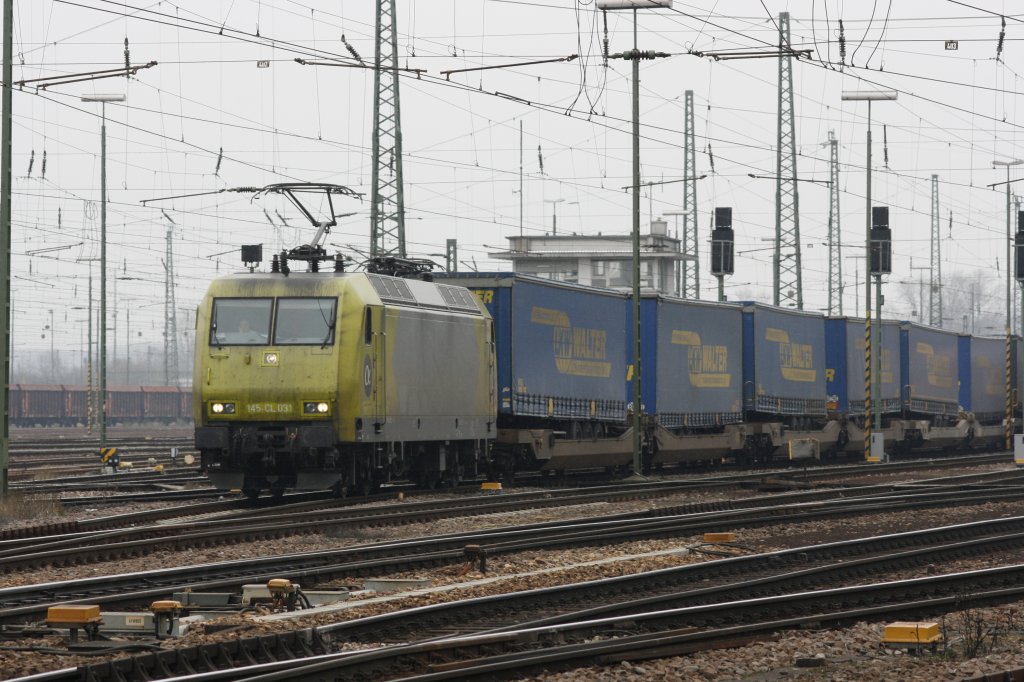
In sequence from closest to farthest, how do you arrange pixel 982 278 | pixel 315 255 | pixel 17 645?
1. pixel 17 645
2. pixel 315 255
3. pixel 982 278

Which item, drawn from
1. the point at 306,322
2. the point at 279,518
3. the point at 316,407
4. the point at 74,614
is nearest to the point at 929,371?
the point at 306,322

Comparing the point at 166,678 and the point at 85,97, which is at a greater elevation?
Answer: the point at 85,97

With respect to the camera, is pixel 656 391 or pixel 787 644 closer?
pixel 787 644

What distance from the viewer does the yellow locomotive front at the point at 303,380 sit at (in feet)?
70.3

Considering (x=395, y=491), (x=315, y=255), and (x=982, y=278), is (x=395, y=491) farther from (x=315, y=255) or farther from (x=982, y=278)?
(x=982, y=278)

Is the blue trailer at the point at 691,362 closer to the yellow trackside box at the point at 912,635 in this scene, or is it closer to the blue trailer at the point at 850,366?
the blue trailer at the point at 850,366

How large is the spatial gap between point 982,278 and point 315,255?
607 ft

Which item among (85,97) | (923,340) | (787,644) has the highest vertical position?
(85,97)

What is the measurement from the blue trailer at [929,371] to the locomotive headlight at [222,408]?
90.1ft

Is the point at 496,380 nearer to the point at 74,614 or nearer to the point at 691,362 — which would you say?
the point at 691,362

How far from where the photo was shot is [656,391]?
32531mm

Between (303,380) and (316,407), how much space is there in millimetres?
424

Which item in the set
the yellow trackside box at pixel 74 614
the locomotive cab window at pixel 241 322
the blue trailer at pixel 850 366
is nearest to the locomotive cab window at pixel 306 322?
the locomotive cab window at pixel 241 322

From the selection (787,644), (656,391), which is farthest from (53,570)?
(656,391)
